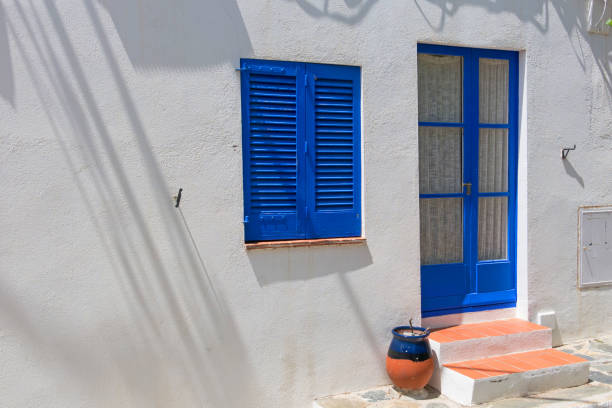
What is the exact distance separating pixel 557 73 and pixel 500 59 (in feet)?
2.00

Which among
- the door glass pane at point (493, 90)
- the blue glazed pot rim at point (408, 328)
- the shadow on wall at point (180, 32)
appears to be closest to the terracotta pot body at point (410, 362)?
the blue glazed pot rim at point (408, 328)

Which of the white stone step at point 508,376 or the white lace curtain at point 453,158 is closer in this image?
the white stone step at point 508,376

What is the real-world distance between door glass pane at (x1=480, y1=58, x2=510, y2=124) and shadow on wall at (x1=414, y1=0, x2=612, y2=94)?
0.46 metres

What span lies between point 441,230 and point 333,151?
54.7 inches

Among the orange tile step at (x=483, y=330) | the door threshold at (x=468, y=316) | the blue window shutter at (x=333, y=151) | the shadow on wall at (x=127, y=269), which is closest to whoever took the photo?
the shadow on wall at (x=127, y=269)

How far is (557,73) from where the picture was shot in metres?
5.55

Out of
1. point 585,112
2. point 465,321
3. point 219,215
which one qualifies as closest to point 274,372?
point 219,215

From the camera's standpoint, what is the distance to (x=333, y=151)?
470 cm

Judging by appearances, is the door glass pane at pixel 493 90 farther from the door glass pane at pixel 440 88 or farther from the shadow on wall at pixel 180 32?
the shadow on wall at pixel 180 32

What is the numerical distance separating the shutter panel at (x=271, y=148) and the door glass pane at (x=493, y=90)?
194 cm

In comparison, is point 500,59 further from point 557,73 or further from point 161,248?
point 161,248

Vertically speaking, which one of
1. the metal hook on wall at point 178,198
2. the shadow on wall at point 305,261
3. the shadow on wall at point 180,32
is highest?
the shadow on wall at point 180,32

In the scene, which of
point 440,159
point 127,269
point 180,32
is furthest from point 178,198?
point 440,159

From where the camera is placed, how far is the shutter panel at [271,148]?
443 centimetres
